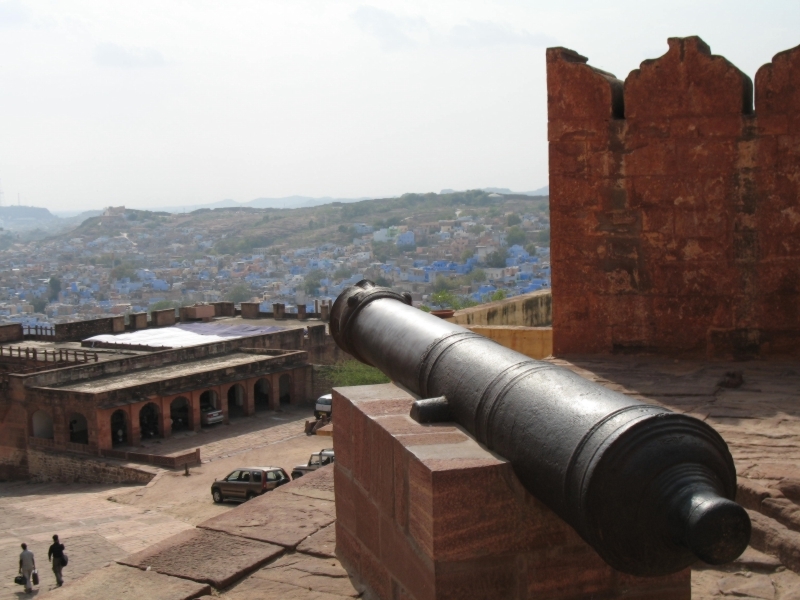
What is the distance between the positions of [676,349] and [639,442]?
3.70 m

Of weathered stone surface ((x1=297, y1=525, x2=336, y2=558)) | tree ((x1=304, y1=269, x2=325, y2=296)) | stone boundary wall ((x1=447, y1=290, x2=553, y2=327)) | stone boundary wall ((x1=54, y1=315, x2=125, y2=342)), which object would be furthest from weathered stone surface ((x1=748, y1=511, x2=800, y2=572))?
tree ((x1=304, y1=269, x2=325, y2=296))

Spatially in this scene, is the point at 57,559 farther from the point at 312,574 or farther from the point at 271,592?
the point at 271,592

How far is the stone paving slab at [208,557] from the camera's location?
12.6 ft

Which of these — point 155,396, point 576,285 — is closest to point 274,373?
point 155,396

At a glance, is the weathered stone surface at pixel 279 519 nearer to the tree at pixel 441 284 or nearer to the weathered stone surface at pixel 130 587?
the weathered stone surface at pixel 130 587

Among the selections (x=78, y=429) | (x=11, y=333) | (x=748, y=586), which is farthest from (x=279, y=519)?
(x=11, y=333)

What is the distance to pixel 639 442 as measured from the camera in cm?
246

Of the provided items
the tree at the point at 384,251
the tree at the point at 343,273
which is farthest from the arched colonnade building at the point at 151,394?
the tree at the point at 384,251

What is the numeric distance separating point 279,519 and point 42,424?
2549 cm

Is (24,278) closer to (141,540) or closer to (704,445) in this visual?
(141,540)

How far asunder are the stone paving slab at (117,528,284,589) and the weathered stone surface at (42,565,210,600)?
0.19 feet

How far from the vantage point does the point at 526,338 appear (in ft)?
26.6

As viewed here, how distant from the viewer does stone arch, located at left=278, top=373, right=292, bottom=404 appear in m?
32.0

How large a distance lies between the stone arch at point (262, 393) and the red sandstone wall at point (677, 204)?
25.5m
